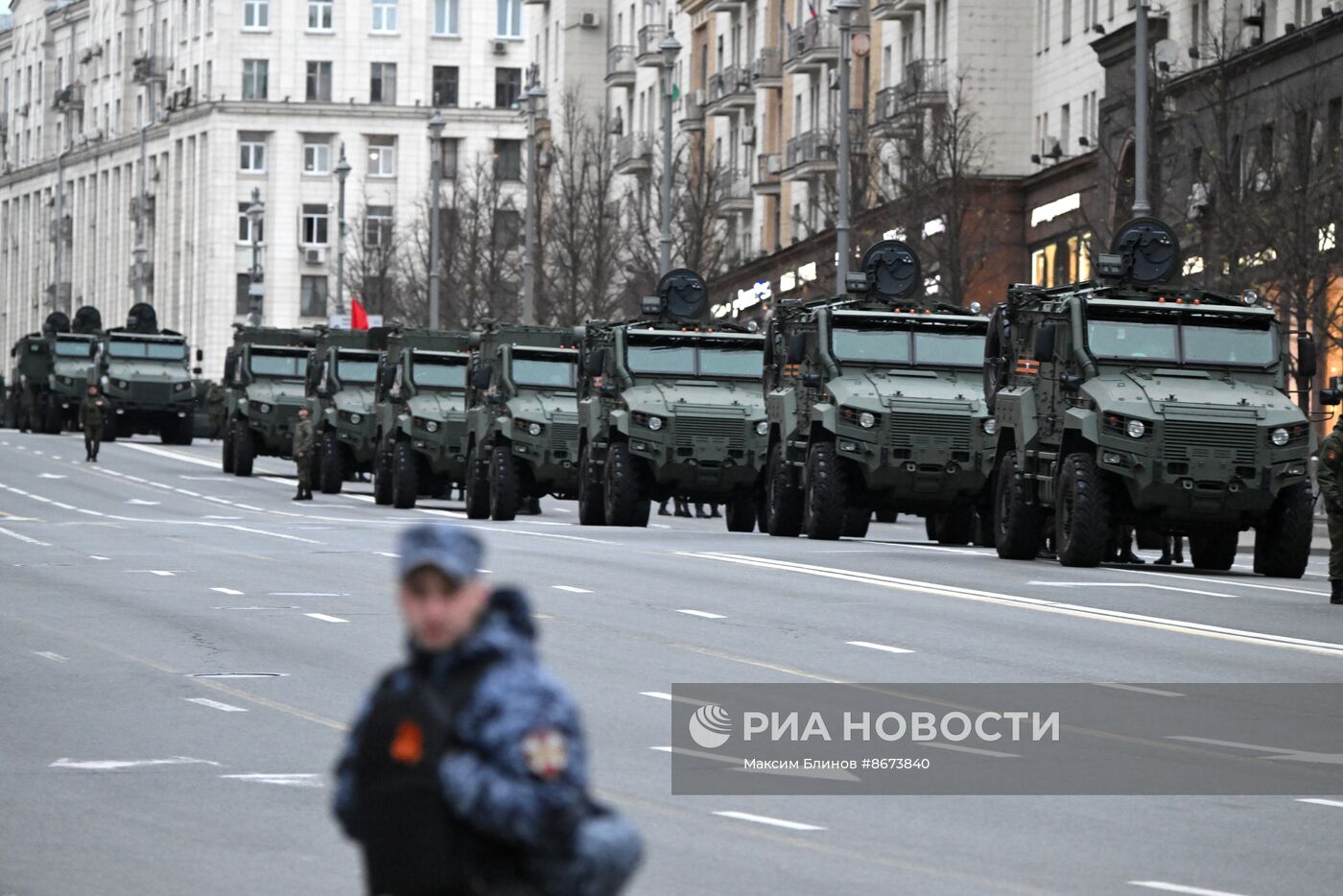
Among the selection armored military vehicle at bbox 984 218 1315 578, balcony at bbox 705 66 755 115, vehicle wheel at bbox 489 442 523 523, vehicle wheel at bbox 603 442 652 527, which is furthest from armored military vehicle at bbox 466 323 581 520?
balcony at bbox 705 66 755 115

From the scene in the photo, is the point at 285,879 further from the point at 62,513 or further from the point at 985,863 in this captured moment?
the point at 62,513

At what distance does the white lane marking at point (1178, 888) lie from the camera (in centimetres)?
990

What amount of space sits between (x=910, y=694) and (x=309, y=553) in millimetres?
14624

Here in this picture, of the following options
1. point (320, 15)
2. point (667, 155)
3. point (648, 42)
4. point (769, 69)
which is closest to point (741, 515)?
point (667, 155)

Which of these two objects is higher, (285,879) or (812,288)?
(812,288)

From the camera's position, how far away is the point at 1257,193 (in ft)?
135

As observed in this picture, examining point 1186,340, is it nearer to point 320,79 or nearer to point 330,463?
point 330,463

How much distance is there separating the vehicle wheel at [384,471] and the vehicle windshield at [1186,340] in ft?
67.2

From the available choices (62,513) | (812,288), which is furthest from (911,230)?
(62,513)

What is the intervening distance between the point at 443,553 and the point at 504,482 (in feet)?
114

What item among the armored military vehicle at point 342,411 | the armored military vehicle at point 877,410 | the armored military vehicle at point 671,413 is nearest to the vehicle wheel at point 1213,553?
the armored military vehicle at point 877,410

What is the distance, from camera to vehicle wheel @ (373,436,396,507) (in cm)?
4653

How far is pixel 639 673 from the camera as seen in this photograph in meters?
17.1

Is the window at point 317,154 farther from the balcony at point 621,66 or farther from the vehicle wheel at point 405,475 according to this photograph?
the vehicle wheel at point 405,475
